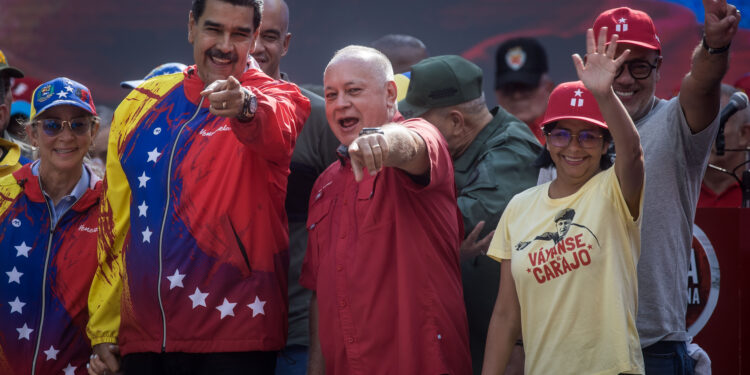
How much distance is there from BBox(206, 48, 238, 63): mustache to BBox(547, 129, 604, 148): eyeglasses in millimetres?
1218

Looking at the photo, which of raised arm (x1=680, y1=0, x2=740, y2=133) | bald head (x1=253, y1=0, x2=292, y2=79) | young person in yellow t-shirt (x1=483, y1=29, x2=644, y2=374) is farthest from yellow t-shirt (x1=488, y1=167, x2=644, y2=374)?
bald head (x1=253, y1=0, x2=292, y2=79)

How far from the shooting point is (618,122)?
→ 267 cm

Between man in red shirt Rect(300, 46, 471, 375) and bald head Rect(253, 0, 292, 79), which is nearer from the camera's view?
man in red shirt Rect(300, 46, 471, 375)

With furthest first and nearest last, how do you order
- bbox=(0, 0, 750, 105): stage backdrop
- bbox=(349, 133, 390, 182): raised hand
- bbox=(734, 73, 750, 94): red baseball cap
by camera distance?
bbox=(0, 0, 750, 105): stage backdrop < bbox=(734, 73, 750, 94): red baseball cap < bbox=(349, 133, 390, 182): raised hand

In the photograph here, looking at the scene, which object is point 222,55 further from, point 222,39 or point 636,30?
point 636,30

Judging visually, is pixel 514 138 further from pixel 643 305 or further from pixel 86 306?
pixel 86 306

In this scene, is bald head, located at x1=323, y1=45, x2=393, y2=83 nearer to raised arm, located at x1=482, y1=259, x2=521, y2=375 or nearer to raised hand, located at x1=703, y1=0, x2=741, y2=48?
raised arm, located at x1=482, y1=259, x2=521, y2=375

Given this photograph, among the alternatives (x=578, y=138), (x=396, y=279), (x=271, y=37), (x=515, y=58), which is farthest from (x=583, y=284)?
(x=515, y=58)

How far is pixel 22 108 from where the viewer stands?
612cm

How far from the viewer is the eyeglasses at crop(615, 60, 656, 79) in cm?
326

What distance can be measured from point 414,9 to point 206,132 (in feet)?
9.88

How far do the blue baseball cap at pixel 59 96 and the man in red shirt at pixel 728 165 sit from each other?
328 cm

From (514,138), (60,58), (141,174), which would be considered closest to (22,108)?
(60,58)

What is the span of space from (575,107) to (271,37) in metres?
1.81
